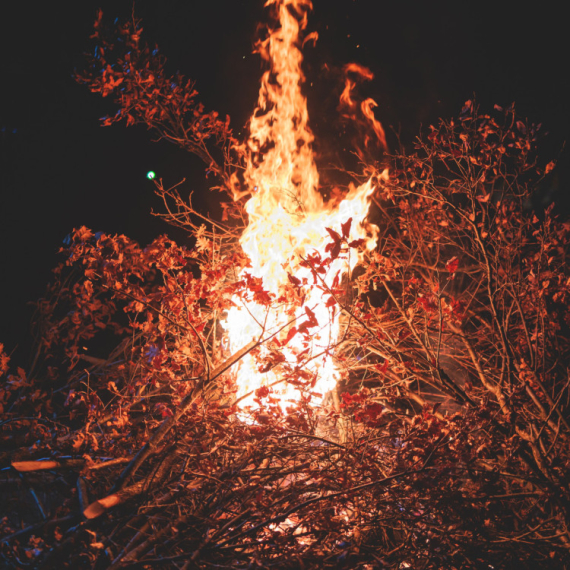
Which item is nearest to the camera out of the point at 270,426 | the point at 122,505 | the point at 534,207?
the point at 122,505

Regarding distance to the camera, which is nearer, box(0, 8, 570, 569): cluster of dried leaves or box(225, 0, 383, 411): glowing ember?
box(0, 8, 570, 569): cluster of dried leaves

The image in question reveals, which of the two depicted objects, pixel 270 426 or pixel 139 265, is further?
pixel 139 265

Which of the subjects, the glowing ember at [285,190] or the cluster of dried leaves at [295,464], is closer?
the cluster of dried leaves at [295,464]

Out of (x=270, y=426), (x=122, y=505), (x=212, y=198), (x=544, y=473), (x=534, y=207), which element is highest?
(x=212, y=198)

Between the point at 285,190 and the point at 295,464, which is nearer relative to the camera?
the point at 295,464

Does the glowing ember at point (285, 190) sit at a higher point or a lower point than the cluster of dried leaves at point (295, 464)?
higher

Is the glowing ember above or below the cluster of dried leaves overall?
above

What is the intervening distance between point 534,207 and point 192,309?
10.6 meters

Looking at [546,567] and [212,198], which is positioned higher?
[212,198]

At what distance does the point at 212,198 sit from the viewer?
51.2 ft

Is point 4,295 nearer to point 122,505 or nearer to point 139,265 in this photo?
point 139,265

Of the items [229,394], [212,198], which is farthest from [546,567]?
[212,198]

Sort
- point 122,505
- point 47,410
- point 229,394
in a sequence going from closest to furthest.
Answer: point 122,505 → point 229,394 → point 47,410

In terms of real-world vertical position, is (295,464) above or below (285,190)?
below
